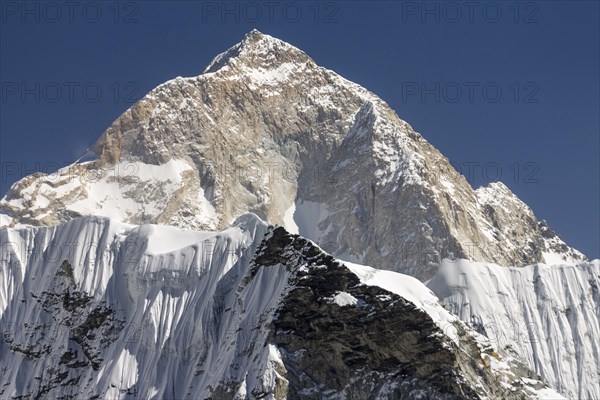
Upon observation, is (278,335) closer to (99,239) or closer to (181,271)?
(181,271)

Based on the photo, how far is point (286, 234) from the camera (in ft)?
446

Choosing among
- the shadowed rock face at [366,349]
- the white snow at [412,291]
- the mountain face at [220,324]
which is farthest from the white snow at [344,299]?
the white snow at [412,291]

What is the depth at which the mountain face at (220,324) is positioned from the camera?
12144 centimetres

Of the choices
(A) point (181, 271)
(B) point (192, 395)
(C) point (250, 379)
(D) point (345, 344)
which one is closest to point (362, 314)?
(D) point (345, 344)

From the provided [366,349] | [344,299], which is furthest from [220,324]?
[366,349]

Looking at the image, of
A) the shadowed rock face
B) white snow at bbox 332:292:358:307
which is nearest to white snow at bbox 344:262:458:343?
the shadowed rock face

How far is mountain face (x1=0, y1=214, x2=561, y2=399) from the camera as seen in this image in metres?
121

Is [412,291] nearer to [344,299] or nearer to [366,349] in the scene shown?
[344,299]

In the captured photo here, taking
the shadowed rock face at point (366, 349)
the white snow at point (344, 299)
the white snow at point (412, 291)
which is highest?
the white snow at point (412, 291)

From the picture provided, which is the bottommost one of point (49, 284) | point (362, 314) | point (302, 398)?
point (302, 398)

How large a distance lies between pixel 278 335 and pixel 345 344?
6231 millimetres

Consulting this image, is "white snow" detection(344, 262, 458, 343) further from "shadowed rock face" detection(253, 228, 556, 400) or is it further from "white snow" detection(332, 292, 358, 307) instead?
"white snow" detection(332, 292, 358, 307)

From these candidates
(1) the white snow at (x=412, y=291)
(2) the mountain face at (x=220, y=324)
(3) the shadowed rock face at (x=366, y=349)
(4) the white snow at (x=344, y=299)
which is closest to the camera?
(3) the shadowed rock face at (x=366, y=349)

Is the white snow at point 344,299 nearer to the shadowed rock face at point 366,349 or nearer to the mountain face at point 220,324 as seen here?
the mountain face at point 220,324
